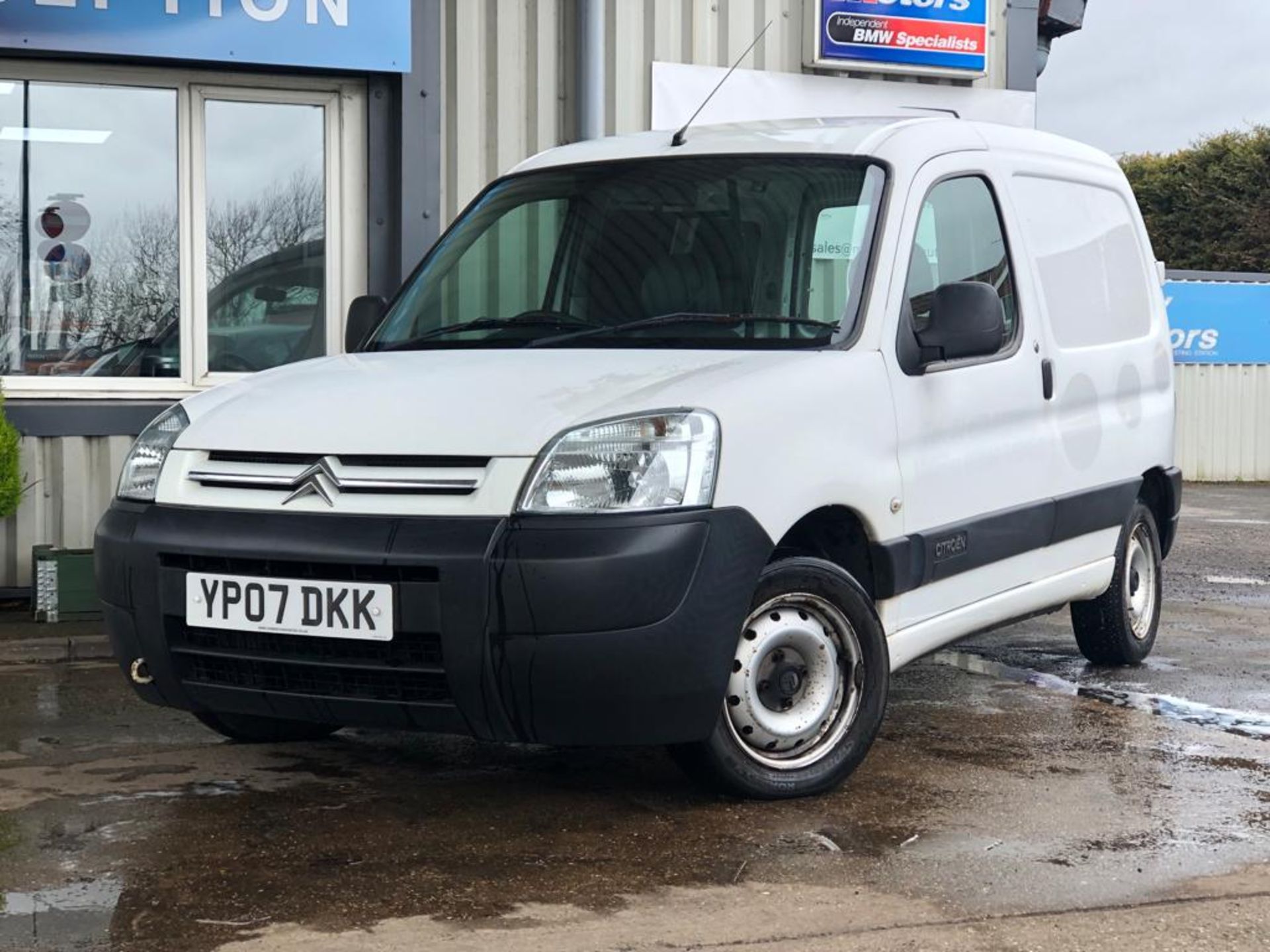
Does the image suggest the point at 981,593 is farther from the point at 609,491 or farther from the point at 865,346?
the point at 609,491

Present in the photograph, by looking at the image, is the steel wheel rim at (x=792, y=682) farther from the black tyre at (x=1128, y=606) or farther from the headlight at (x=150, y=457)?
the black tyre at (x=1128, y=606)

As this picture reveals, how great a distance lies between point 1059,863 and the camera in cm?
446

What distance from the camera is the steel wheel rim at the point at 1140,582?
7.30 metres

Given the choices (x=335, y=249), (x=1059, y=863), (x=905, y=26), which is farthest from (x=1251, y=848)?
(x=905, y=26)

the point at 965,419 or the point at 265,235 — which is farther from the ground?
the point at 265,235

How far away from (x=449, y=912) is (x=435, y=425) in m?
1.22

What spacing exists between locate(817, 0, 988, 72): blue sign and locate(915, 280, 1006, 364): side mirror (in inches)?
234

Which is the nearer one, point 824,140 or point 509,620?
point 509,620

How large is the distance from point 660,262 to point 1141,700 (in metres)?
2.52

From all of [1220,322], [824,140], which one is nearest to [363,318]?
[824,140]

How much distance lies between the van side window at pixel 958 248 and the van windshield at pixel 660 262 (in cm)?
22

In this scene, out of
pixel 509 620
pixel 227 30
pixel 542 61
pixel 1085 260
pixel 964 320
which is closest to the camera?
pixel 509 620

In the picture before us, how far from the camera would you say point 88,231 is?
9367mm

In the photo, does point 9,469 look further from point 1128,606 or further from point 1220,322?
point 1220,322
